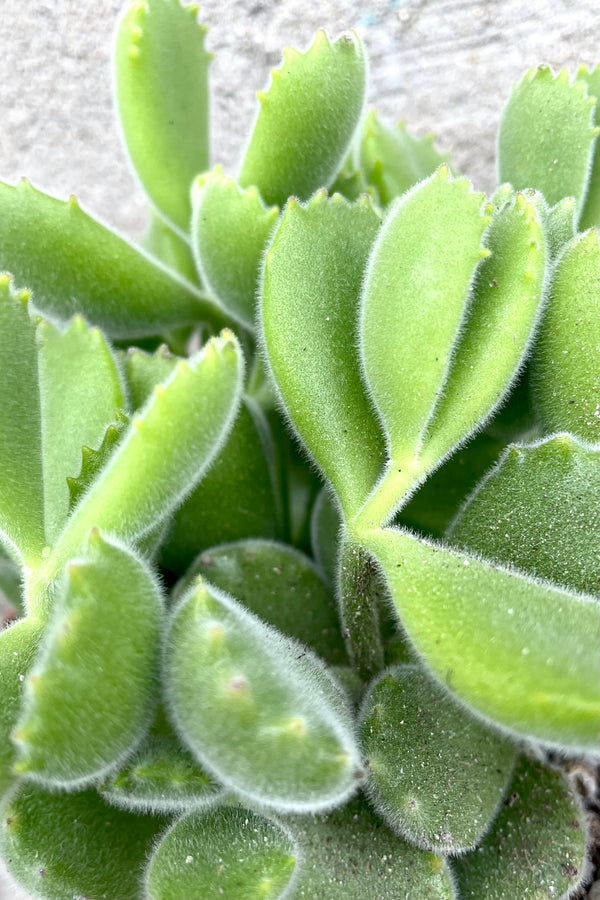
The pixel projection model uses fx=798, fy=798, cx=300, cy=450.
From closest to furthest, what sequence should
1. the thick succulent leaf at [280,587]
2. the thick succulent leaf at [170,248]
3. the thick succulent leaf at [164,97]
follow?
the thick succulent leaf at [280,587] < the thick succulent leaf at [164,97] < the thick succulent leaf at [170,248]

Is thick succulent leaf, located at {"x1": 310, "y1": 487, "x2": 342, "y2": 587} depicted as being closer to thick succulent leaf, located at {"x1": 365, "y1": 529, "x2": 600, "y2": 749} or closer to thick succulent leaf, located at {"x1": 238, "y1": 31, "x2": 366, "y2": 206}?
thick succulent leaf, located at {"x1": 365, "y1": 529, "x2": 600, "y2": 749}

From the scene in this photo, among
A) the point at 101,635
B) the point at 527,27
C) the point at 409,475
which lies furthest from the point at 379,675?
the point at 527,27

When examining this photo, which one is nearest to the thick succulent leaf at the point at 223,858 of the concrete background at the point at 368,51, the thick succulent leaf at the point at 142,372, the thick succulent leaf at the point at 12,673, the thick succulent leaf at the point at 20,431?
the thick succulent leaf at the point at 12,673

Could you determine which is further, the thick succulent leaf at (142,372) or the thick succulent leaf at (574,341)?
the thick succulent leaf at (142,372)

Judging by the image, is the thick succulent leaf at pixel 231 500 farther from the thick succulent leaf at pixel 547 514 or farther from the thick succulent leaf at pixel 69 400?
the thick succulent leaf at pixel 547 514

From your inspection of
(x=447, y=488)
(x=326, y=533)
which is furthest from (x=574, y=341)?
(x=326, y=533)

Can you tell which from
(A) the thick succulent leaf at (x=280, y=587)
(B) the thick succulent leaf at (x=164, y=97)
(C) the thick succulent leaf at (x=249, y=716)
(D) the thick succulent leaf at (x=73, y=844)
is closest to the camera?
(C) the thick succulent leaf at (x=249, y=716)
